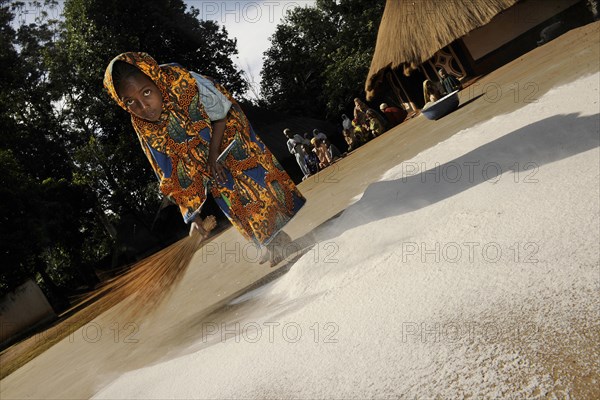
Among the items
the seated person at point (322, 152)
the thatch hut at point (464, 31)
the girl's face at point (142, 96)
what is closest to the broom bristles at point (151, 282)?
the girl's face at point (142, 96)

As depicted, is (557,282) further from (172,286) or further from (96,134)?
(96,134)

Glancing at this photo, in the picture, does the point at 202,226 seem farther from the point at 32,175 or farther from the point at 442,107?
the point at 32,175

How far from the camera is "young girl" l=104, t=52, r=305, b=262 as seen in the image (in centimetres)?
375

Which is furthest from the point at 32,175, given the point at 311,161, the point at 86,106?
the point at 311,161

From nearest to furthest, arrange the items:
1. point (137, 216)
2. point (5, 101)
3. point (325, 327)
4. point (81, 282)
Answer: point (325, 327), point (81, 282), point (5, 101), point (137, 216)

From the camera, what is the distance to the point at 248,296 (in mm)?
3510

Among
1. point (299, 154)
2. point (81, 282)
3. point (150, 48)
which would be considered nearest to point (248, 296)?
point (299, 154)

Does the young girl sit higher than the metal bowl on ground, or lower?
higher

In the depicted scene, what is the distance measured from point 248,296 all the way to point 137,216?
64.9ft

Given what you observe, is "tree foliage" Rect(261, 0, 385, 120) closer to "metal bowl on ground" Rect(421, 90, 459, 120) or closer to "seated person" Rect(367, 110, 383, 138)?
"seated person" Rect(367, 110, 383, 138)

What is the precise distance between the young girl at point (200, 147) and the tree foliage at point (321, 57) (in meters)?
17.9

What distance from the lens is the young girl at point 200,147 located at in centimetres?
375

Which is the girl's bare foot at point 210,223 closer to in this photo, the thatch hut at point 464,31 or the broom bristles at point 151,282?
the broom bristles at point 151,282

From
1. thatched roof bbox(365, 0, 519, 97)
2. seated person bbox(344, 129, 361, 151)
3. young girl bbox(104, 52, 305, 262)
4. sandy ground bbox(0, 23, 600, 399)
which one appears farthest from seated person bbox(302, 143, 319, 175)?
young girl bbox(104, 52, 305, 262)
